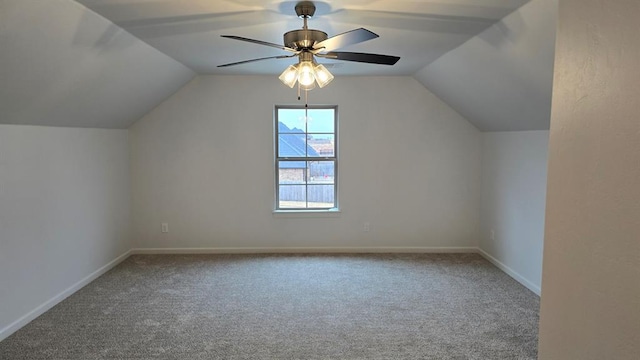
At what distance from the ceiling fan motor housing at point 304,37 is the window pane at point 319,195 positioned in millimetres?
2830

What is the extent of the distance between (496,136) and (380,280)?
219cm

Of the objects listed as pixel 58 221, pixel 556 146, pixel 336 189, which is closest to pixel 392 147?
pixel 336 189

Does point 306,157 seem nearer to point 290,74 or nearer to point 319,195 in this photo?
point 319,195

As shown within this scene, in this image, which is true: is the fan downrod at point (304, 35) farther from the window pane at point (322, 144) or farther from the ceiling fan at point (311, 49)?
the window pane at point (322, 144)

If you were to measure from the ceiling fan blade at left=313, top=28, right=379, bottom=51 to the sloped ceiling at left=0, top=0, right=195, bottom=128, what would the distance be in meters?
1.47

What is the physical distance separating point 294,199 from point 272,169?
503mm

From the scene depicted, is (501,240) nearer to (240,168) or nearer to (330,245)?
(330,245)

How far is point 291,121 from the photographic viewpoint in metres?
5.02

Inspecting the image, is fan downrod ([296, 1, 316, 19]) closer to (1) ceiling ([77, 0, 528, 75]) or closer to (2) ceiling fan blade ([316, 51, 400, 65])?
(1) ceiling ([77, 0, 528, 75])

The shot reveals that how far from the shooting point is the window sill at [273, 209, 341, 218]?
5.00m

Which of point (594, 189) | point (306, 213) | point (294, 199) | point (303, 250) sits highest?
point (594, 189)

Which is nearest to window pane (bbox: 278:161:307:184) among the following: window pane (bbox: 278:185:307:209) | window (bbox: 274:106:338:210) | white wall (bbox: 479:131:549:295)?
window (bbox: 274:106:338:210)

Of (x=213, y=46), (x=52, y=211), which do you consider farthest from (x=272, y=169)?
(x=52, y=211)

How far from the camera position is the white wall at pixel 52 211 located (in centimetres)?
294
